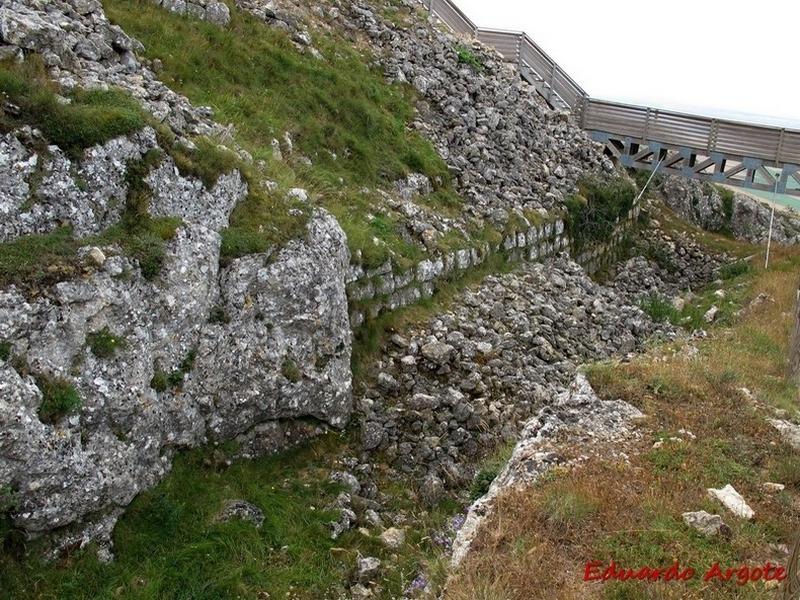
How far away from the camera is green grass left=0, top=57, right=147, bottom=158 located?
30.9ft

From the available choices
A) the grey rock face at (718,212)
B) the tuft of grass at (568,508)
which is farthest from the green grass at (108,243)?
the grey rock face at (718,212)

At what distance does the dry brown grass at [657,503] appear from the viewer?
22.3 feet

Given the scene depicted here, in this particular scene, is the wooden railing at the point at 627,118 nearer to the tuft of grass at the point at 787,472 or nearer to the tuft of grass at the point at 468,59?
the tuft of grass at the point at 468,59

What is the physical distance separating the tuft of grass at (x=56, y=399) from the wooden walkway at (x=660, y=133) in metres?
24.8

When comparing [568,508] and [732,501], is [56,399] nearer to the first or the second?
[568,508]

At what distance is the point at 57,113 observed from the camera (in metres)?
9.59

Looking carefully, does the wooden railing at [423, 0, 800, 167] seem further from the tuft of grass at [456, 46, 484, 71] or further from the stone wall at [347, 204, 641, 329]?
the stone wall at [347, 204, 641, 329]

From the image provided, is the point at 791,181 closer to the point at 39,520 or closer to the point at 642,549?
the point at 642,549

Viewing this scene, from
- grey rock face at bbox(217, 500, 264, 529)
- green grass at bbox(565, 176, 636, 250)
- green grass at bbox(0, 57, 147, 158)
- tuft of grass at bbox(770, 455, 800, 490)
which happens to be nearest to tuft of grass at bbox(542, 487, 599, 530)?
tuft of grass at bbox(770, 455, 800, 490)

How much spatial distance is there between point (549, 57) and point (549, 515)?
25587mm

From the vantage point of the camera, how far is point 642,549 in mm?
7105

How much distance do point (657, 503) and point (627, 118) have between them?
77.0 ft

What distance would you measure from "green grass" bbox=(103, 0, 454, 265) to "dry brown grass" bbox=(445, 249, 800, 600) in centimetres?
618

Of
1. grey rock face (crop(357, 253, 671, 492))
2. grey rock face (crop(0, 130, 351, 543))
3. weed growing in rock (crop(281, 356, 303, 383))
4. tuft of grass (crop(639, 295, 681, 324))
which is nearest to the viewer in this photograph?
grey rock face (crop(0, 130, 351, 543))
